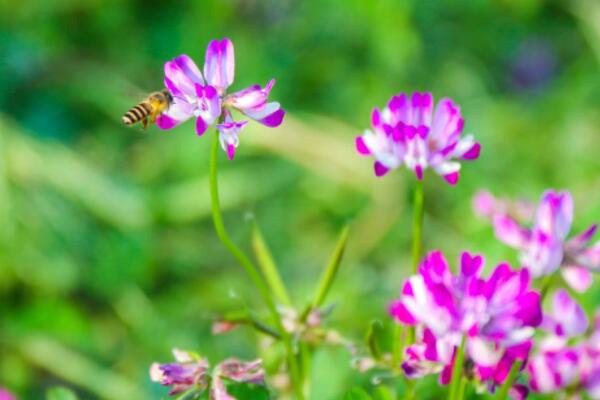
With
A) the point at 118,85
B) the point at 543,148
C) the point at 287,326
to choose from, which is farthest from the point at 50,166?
the point at 287,326

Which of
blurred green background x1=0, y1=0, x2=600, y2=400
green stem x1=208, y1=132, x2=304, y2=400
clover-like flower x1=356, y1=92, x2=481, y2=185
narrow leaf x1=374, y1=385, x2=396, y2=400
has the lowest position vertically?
narrow leaf x1=374, y1=385, x2=396, y2=400

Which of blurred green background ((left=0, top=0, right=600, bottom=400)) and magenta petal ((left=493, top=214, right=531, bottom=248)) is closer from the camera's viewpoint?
magenta petal ((left=493, top=214, right=531, bottom=248))

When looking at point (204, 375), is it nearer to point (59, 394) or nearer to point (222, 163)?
point (59, 394)

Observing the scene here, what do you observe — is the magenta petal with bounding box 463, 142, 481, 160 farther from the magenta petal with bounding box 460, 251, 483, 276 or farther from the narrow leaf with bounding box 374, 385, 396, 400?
the narrow leaf with bounding box 374, 385, 396, 400

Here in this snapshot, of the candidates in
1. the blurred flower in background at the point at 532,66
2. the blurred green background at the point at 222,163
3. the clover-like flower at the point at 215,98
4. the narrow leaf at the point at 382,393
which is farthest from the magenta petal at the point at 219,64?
the blurred flower in background at the point at 532,66

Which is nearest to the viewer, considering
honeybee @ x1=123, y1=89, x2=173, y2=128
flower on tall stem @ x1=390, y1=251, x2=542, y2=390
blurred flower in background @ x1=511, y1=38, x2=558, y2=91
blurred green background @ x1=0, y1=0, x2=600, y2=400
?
flower on tall stem @ x1=390, y1=251, x2=542, y2=390

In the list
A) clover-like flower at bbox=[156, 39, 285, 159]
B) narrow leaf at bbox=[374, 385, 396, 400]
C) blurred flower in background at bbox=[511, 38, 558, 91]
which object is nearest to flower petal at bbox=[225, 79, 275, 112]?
clover-like flower at bbox=[156, 39, 285, 159]

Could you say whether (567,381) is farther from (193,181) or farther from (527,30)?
(527,30)
